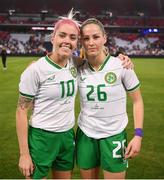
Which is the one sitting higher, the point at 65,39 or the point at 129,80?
the point at 65,39

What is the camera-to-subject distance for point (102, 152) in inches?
144

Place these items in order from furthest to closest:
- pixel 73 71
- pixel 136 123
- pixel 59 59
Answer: pixel 136 123 < pixel 73 71 < pixel 59 59

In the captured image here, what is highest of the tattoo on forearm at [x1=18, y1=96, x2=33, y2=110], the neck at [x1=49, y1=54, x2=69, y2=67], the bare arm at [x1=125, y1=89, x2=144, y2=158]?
the neck at [x1=49, y1=54, x2=69, y2=67]

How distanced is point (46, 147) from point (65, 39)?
3.60 feet

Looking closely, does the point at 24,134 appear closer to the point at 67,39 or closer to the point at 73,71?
the point at 73,71

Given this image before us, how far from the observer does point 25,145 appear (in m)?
3.35

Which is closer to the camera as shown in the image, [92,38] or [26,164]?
[26,164]

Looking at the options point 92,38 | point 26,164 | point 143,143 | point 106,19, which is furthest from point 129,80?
point 106,19

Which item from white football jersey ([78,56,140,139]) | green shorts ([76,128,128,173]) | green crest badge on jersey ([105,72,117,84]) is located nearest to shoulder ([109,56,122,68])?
white football jersey ([78,56,140,139])

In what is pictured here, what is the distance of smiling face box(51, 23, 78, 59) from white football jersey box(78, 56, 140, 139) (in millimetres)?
371

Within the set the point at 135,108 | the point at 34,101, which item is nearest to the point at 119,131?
the point at 135,108

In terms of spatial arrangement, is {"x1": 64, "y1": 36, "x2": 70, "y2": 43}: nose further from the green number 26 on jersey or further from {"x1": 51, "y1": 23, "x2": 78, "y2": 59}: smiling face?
the green number 26 on jersey

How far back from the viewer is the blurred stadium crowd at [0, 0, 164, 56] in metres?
51.4

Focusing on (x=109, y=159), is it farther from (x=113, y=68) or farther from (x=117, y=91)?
(x=113, y=68)
